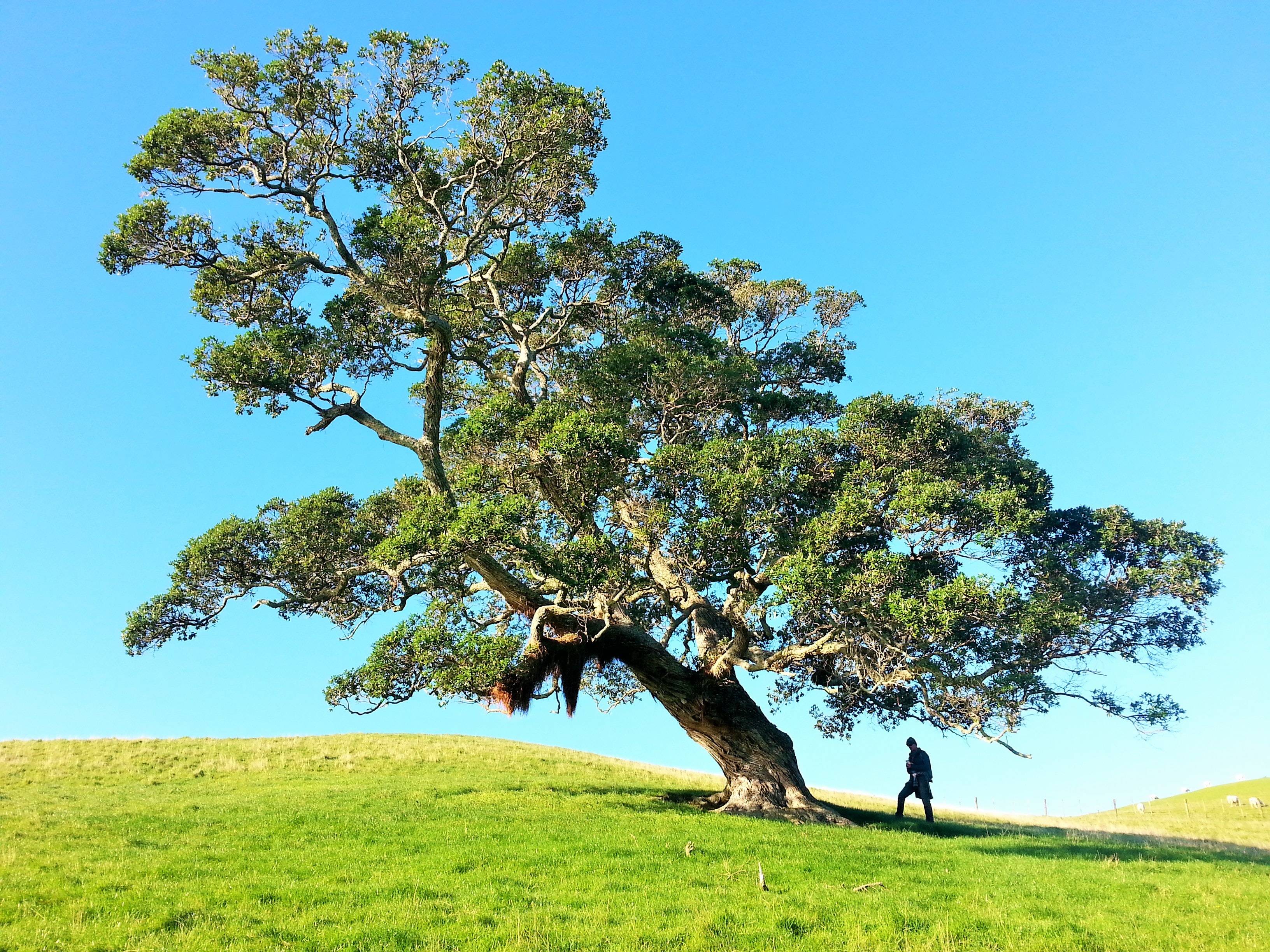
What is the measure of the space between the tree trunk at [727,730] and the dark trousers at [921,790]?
275 cm

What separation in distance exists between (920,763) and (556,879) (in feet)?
46.3

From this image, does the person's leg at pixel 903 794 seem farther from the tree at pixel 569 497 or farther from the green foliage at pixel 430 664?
the green foliage at pixel 430 664

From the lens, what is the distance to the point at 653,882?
1352 cm

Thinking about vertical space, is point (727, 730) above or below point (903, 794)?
above

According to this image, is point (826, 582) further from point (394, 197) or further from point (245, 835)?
point (394, 197)

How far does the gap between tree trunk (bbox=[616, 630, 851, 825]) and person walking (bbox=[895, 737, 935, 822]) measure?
9.11ft

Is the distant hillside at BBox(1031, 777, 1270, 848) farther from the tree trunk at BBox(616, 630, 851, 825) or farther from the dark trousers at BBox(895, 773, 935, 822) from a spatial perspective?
the tree trunk at BBox(616, 630, 851, 825)

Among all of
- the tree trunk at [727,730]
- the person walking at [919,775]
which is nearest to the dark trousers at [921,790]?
the person walking at [919,775]

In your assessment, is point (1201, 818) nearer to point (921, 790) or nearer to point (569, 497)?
point (921, 790)

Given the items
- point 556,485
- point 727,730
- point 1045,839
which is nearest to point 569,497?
point 556,485

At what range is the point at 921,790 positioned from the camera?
78.1ft

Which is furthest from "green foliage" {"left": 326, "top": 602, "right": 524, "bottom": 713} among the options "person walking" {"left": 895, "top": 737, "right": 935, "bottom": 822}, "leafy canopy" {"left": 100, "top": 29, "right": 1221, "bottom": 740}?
"person walking" {"left": 895, "top": 737, "right": 935, "bottom": 822}

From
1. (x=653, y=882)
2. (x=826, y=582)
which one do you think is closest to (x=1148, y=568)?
(x=826, y=582)

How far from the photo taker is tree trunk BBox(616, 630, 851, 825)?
22.3 meters
